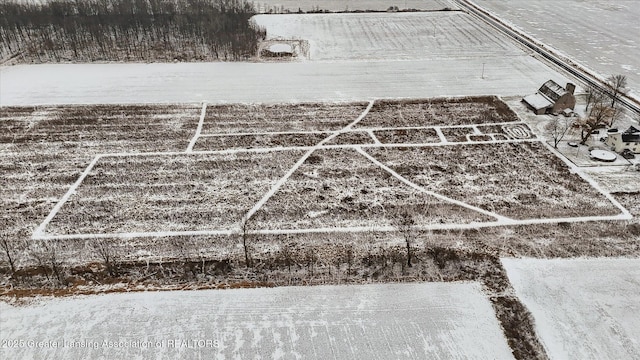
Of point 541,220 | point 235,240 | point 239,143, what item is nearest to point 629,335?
point 541,220

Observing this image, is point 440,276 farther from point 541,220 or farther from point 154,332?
point 154,332

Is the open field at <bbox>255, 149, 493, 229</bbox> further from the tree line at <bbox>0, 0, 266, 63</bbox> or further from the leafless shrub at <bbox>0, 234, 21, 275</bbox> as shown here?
the tree line at <bbox>0, 0, 266, 63</bbox>

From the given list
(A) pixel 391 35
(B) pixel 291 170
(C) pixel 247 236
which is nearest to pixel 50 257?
(C) pixel 247 236

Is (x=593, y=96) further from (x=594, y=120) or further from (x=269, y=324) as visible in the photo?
(x=269, y=324)

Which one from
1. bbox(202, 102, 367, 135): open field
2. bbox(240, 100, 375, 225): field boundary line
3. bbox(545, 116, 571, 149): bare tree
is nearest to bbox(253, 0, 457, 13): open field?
bbox(202, 102, 367, 135): open field

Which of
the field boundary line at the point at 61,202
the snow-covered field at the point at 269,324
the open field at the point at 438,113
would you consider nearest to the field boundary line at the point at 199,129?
the field boundary line at the point at 61,202

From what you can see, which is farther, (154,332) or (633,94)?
(633,94)
